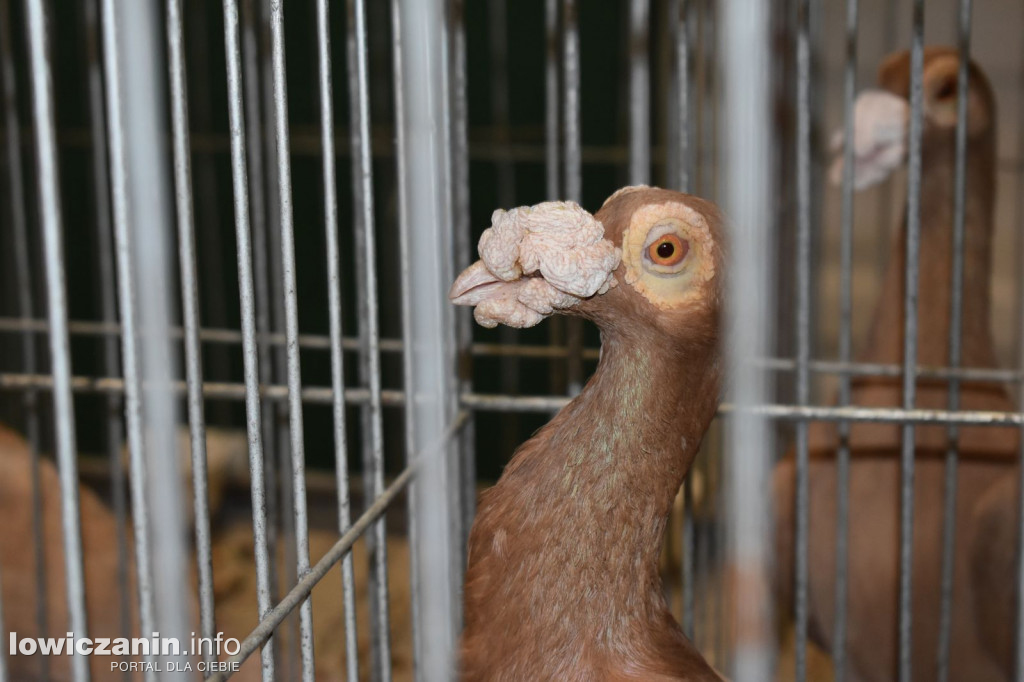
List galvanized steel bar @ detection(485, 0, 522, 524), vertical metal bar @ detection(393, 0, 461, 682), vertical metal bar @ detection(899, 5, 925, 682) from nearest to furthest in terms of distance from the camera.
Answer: vertical metal bar @ detection(393, 0, 461, 682), vertical metal bar @ detection(899, 5, 925, 682), galvanized steel bar @ detection(485, 0, 522, 524)

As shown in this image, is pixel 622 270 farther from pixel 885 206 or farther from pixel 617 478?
pixel 885 206

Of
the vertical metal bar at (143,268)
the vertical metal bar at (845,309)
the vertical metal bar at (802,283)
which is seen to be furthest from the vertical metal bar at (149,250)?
the vertical metal bar at (845,309)

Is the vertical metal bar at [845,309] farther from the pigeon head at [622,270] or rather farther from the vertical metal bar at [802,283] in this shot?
the pigeon head at [622,270]

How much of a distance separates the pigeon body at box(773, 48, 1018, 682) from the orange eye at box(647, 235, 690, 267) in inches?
35.4

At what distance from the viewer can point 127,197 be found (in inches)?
21.6

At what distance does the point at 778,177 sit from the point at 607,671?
1.87 m

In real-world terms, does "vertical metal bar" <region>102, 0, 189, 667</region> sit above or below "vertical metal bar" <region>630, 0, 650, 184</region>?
below

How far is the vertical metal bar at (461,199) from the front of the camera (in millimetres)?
1298

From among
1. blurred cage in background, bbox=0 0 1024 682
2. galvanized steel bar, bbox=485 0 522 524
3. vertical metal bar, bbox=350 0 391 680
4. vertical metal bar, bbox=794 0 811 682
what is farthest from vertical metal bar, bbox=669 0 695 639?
galvanized steel bar, bbox=485 0 522 524

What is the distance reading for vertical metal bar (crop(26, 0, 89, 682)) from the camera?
19.3 inches

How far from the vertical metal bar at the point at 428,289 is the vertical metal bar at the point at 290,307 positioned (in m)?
0.23

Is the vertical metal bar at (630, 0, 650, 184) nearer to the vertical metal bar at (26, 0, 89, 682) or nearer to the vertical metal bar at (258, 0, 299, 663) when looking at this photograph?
the vertical metal bar at (258, 0, 299, 663)

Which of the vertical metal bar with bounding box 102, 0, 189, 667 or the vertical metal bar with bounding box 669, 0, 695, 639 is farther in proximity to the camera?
the vertical metal bar with bounding box 669, 0, 695, 639

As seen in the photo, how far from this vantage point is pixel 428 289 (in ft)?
3.55
